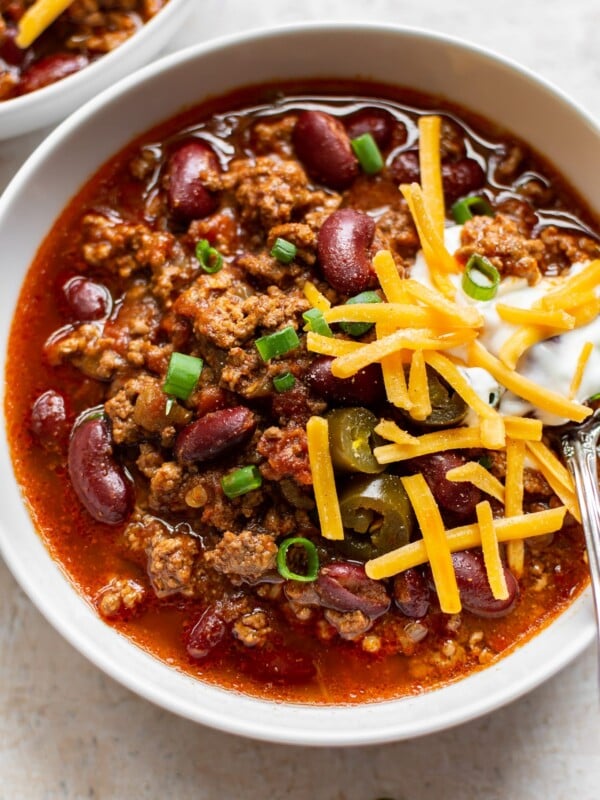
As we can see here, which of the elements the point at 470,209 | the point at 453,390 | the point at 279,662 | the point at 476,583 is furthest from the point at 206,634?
the point at 470,209

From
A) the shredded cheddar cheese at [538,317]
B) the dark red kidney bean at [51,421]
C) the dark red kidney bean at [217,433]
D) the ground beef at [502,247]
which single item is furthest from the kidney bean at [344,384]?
the dark red kidney bean at [51,421]

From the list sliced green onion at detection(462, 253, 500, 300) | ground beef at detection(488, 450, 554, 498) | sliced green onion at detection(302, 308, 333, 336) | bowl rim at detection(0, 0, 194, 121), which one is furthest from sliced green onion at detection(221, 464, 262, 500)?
bowl rim at detection(0, 0, 194, 121)

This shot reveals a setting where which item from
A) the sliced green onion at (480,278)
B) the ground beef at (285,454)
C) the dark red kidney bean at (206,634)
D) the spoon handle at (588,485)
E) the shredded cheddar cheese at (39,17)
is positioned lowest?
the dark red kidney bean at (206,634)

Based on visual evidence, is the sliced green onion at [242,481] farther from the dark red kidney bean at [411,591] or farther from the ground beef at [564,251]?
the ground beef at [564,251]

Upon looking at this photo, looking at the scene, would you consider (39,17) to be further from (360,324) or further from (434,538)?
(434,538)

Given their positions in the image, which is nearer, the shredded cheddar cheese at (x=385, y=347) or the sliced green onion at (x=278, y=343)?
the shredded cheddar cheese at (x=385, y=347)

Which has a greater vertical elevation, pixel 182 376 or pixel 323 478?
pixel 182 376

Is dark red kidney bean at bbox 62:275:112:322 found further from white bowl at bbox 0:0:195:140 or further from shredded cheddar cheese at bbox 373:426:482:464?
shredded cheddar cheese at bbox 373:426:482:464
